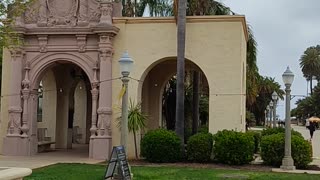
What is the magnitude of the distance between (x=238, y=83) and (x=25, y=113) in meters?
8.64

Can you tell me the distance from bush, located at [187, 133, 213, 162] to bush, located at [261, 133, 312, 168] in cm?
191

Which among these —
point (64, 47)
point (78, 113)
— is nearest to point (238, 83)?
point (64, 47)

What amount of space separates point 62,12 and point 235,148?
8.88 m

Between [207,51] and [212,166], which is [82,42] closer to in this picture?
[207,51]

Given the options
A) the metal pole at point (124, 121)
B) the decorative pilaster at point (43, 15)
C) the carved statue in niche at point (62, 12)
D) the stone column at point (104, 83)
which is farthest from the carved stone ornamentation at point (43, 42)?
the metal pole at point (124, 121)

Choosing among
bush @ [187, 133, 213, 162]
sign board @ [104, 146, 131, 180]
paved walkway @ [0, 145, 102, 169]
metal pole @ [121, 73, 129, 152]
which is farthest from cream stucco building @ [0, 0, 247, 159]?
sign board @ [104, 146, 131, 180]

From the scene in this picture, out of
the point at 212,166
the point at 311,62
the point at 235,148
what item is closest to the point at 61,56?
the point at 212,166

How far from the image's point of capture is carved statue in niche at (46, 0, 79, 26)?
2116 cm

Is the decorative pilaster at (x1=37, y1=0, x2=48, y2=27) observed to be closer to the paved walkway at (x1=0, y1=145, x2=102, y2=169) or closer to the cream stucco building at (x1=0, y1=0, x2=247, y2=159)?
the cream stucco building at (x1=0, y1=0, x2=247, y2=159)

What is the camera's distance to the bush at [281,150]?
704 inches

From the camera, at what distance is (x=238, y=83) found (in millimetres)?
19953

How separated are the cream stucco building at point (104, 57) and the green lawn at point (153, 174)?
13.5ft

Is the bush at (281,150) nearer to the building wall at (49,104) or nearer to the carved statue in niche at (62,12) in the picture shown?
the carved statue in niche at (62,12)

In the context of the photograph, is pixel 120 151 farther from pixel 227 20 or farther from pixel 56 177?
pixel 227 20
